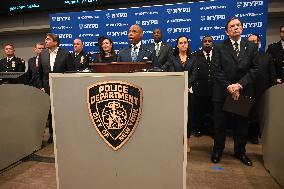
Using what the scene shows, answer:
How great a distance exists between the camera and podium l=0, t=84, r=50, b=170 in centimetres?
260

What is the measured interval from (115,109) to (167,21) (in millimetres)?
3234

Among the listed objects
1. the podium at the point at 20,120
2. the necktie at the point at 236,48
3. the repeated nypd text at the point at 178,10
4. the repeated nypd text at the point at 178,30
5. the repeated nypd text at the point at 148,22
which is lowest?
the podium at the point at 20,120

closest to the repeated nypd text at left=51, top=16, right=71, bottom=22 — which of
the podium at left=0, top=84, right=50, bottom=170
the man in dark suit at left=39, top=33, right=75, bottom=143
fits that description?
the man in dark suit at left=39, top=33, right=75, bottom=143

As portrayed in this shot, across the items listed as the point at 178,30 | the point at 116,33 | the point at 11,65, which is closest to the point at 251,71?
the point at 178,30

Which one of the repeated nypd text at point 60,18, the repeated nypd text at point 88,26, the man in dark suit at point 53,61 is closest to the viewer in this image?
the man in dark suit at point 53,61

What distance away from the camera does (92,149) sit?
1.54 meters

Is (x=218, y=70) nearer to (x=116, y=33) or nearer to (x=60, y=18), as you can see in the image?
(x=116, y=33)

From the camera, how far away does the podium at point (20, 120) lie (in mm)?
2598

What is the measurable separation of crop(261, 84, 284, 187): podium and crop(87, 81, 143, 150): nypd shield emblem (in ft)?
4.38

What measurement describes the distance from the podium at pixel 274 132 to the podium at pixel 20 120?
2.41 meters

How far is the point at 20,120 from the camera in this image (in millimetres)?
2805

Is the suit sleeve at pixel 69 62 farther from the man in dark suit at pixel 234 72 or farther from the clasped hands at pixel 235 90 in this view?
the clasped hands at pixel 235 90

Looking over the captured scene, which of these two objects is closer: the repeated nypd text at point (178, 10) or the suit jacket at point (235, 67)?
the suit jacket at point (235, 67)

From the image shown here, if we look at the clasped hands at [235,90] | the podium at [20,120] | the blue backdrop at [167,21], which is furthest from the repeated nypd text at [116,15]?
the clasped hands at [235,90]
